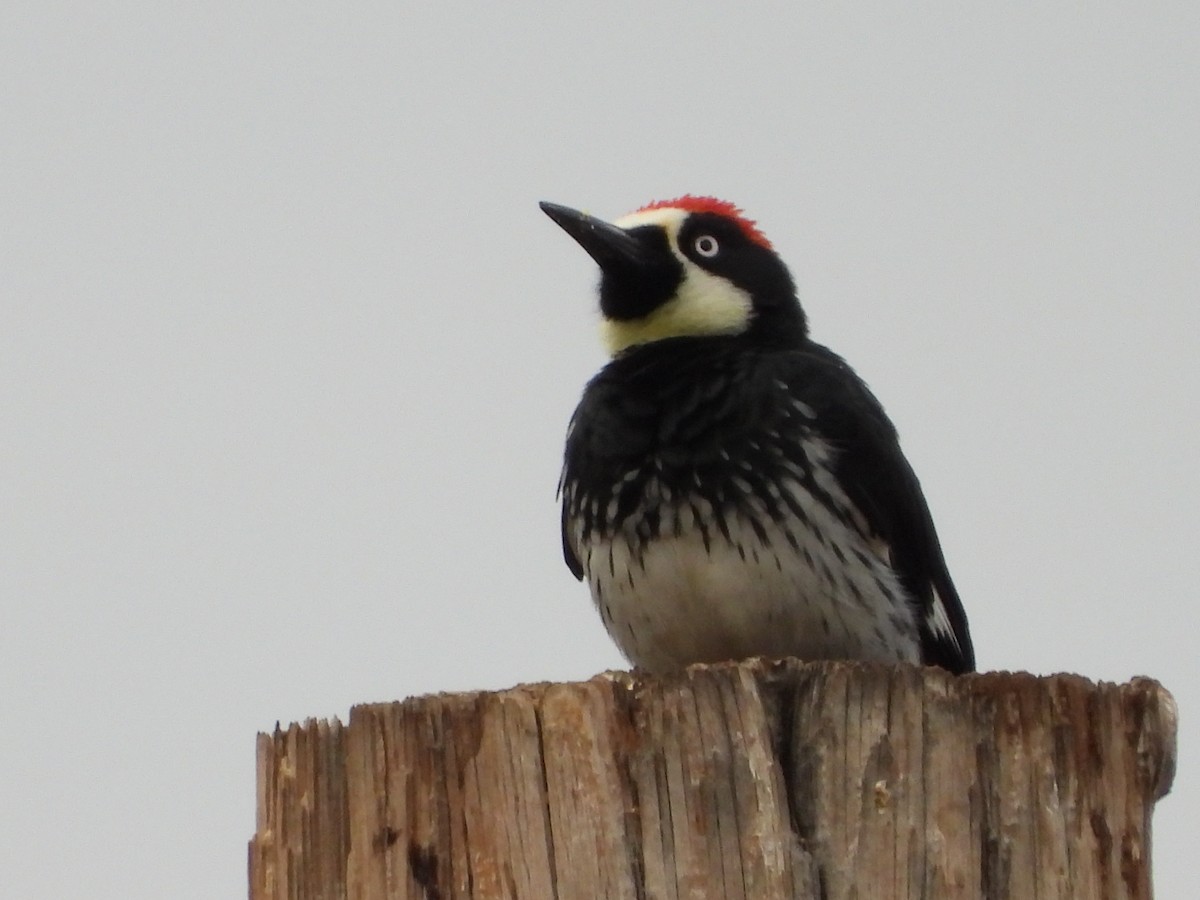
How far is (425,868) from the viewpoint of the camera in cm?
342

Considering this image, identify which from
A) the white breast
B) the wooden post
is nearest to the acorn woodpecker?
the white breast

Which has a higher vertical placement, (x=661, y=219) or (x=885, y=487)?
(x=661, y=219)

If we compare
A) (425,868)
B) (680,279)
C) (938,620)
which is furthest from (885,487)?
(425,868)

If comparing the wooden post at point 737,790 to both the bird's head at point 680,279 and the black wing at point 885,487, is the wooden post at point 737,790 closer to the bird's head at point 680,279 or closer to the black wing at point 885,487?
the black wing at point 885,487

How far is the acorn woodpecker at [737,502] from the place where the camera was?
5164mm

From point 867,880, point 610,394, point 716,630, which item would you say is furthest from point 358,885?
point 610,394

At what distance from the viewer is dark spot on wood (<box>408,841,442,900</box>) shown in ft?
11.1

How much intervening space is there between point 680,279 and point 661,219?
0.30 m

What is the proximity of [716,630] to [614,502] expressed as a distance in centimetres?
51

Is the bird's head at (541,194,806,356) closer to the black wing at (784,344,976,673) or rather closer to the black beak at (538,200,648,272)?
the black beak at (538,200,648,272)

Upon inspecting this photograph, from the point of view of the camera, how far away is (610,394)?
563cm

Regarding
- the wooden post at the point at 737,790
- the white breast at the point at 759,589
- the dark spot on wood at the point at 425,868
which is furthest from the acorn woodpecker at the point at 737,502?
the dark spot on wood at the point at 425,868

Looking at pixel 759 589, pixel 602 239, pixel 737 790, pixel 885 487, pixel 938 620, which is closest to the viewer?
pixel 737 790

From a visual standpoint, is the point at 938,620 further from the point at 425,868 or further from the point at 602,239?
the point at 425,868
